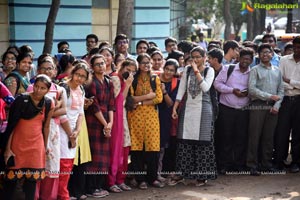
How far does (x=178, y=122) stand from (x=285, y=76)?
6.11 feet

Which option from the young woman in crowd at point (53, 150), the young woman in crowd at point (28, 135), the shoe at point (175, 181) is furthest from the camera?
the shoe at point (175, 181)

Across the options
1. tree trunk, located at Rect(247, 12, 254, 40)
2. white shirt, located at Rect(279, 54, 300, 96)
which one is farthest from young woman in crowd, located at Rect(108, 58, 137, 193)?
tree trunk, located at Rect(247, 12, 254, 40)

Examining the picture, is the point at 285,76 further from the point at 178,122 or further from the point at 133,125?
the point at 133,125

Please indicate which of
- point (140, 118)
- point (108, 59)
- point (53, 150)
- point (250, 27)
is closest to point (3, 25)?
point (108, 59)

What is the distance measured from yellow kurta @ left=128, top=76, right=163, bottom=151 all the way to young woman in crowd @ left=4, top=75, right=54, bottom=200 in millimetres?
Result: 1676

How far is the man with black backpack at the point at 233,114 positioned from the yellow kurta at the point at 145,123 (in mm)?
1128

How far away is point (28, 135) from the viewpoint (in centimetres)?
570

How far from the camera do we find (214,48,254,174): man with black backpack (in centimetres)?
787

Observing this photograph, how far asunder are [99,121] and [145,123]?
0.74 metres

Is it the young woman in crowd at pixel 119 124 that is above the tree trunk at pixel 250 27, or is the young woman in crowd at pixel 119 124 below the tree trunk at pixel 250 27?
below

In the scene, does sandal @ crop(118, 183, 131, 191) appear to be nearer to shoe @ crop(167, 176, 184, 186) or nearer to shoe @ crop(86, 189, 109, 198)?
shoe @ crop(86, 189, 109, 198)

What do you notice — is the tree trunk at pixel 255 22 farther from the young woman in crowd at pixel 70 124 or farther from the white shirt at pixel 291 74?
the young woman in crowd at pixel 70 124

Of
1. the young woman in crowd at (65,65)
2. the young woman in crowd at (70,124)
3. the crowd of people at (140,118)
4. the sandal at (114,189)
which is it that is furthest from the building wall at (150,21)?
the young woman in crowd at (70,124)

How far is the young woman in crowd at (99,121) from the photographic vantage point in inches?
264
